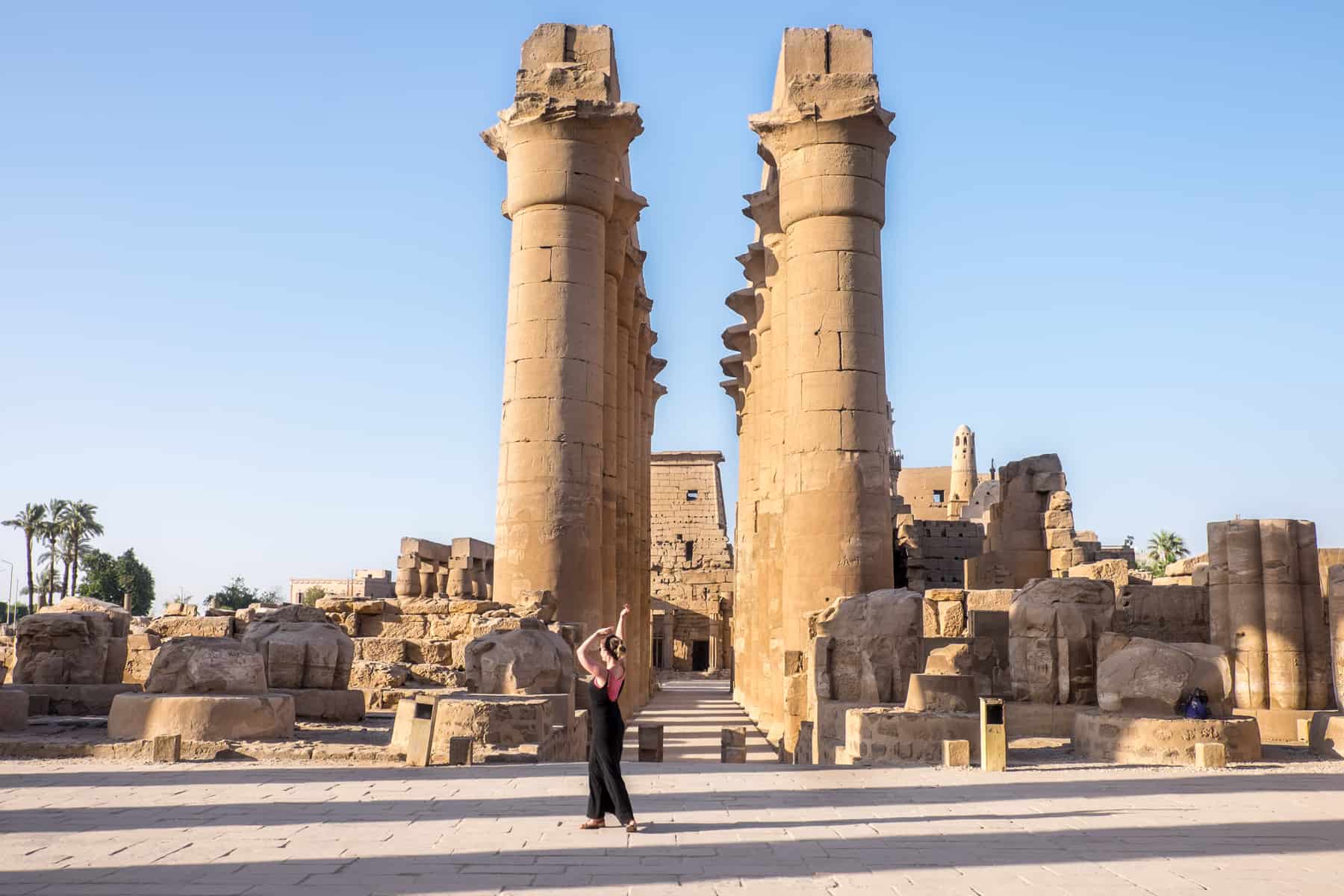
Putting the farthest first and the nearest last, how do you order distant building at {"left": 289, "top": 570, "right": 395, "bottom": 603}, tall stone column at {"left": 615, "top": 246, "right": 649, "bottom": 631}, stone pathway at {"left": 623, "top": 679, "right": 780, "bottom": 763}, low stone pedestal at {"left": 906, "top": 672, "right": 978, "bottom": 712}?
distant building at {"left": 289, "top": 570, "right": 395, "bottom": 603} < tall stone column at {"left": 615, "top": 246, "right": 649, "bottom": 631} < stone pathway at {"left": 623, "top": 679, "right": 780, "bottom": 763} < low stone pedestal at {"left": 906, "top": 672, "right": 978, "bottom": 712}

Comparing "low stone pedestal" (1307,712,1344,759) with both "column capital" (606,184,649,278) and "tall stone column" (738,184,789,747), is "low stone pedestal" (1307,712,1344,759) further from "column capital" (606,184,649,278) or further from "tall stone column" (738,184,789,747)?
"column capital" (606,184,649,278)

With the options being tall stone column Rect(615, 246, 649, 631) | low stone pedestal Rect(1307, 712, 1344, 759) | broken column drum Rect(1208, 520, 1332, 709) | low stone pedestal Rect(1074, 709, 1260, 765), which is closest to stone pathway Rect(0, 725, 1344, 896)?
low stone pedestal Rect(1074, 709, 1260, 765)

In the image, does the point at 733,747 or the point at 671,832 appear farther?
the point at 733,747

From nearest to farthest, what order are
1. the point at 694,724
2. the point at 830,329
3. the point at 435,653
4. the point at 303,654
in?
1. the point at 303,654
2. the point at 435,653
3. the point at 830,329
4. the point at 694,724

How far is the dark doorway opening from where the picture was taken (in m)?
48.5

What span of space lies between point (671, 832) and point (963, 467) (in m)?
62.3

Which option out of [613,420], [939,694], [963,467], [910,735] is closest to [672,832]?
[910,735]

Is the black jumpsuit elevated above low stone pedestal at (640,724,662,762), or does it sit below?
above

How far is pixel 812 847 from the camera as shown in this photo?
20.8 ft

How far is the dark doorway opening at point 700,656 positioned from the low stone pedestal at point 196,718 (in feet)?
124

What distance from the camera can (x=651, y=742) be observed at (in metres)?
11.4

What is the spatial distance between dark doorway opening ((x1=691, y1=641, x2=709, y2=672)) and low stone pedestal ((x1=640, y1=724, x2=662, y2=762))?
36.7 meters

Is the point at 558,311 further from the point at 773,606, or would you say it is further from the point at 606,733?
the point at 606,733

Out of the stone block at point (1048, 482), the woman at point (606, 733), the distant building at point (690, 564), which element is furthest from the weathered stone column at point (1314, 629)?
the distant building at point (690, 564)
